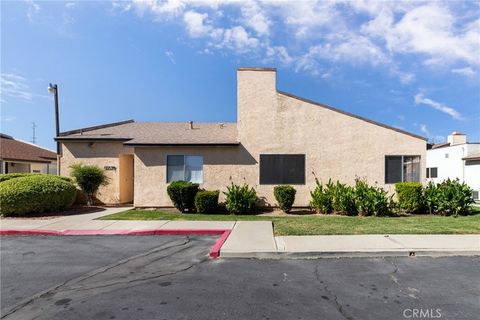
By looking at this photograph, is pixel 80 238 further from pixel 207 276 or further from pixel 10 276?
pixel 207 276

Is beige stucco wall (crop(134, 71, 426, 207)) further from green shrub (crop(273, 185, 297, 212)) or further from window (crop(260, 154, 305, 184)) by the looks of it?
green shrub (crop(273, 185, 297, 212))

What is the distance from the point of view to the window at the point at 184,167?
43.2 feet

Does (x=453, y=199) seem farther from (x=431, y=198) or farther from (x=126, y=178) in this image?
(x=126, y=178)

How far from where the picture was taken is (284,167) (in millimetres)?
13094

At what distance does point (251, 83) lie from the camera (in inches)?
515

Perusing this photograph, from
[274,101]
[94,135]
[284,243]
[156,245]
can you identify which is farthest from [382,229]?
[94,135]

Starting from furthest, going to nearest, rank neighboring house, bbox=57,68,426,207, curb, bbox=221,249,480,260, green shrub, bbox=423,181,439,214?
1. neighboring house, bbox=57,68,426,207
2. green shrub, bbox=423,181,439,214
3. curb, bbox=221,249,480,260

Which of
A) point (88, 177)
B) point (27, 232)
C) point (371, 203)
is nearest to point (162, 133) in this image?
point (88, 177)

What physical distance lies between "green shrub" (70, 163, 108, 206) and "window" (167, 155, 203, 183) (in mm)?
3659

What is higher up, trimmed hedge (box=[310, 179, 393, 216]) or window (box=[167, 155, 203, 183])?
window (box=[167, 155, 203, 183])

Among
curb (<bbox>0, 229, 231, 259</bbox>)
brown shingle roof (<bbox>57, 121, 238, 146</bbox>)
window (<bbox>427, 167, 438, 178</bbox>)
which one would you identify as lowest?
curb (<bbox>0, 229, 231, 259</bbox>)

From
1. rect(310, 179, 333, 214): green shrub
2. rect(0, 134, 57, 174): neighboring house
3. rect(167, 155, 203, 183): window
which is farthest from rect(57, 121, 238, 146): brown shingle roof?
rect(0, 134, 57, 174): neighboring house

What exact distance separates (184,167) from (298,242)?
750 cm

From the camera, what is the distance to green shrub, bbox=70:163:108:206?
1362 cm
